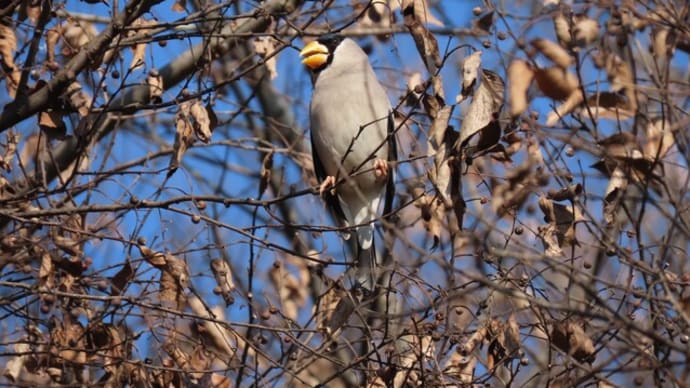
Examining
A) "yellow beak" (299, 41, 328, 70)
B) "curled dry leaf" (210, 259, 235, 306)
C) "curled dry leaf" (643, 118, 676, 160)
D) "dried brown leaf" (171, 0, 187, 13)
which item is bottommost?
"curled dry leaf" (643, 118, 676, 160)

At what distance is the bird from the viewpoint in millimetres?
5539

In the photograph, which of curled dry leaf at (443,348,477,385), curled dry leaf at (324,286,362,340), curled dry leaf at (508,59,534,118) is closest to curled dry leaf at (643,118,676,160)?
curled dry leaf at (508,59,534,118)

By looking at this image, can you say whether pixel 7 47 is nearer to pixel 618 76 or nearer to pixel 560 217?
pixel 560 217

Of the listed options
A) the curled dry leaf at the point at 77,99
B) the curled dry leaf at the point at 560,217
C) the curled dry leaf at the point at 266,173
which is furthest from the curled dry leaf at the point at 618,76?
the curled dry leaf at the point at 77,99

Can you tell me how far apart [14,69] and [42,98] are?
7.1 inches

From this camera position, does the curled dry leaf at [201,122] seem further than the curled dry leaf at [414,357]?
Yes

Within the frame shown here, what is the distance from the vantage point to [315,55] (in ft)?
19.5

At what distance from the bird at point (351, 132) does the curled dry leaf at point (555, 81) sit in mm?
2454

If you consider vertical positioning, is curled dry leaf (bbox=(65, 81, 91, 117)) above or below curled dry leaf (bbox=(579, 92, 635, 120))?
above

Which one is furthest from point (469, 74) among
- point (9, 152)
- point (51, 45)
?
point (9, 152)

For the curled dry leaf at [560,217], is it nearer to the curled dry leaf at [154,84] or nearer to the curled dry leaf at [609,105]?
the curled dry leaf at [609,105]

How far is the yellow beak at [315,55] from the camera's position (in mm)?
5918

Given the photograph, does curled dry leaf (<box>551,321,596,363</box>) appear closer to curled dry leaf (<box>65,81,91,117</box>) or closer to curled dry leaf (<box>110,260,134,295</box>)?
curled dry leaf (<box>110,260,134,295</box>)

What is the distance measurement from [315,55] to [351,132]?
64 cm
